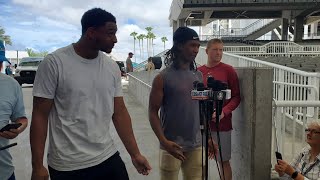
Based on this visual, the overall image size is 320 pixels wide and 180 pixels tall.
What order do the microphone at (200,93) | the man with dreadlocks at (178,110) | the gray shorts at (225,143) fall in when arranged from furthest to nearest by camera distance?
the gray shorts at (225,143) < the man with dreadlocks at (178,110) < the microphone at (200,93)

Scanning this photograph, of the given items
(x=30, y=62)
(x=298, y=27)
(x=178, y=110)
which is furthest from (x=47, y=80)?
(x=298, y=27)

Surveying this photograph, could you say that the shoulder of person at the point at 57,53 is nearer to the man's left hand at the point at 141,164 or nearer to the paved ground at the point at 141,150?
the man's left hand at the point at 141,164

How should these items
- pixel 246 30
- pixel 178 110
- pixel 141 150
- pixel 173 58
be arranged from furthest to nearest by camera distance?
pixel 246 30, pixel 141 150, pixel 173 58, pixel 178 110

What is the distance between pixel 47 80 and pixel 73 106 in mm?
216

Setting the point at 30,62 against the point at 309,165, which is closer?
the point at 309,165

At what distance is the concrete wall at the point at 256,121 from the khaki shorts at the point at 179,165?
82 cm

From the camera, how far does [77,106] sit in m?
2.19

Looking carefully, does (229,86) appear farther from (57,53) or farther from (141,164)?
(57,53)

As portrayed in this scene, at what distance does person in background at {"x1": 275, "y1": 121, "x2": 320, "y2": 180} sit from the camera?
296cm

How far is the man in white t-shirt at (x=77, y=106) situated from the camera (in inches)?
84.4

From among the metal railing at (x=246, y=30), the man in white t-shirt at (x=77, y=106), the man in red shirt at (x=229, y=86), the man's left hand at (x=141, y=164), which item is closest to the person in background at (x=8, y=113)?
the man in white t-shirt at (x=77, y=106)

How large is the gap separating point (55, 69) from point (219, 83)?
1.06 metres

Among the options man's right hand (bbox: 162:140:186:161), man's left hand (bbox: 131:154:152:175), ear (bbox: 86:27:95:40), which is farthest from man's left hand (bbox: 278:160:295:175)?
ear (bbox: 86:27:95:40)

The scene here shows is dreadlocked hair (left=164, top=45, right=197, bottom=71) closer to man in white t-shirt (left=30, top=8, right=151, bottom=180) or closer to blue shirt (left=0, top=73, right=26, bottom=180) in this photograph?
man in white t-shirt (left=30, top=8, right=151, bottom=180)
